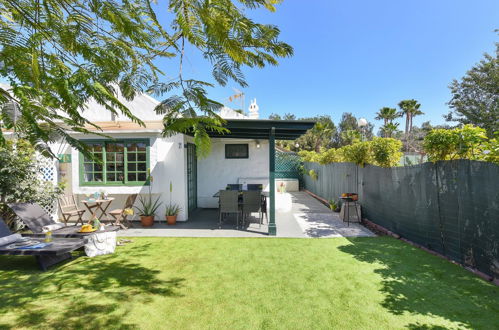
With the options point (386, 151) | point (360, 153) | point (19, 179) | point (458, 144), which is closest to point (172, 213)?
point (19, 179)

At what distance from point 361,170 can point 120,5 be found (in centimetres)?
807

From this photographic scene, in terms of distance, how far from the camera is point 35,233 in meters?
5.87

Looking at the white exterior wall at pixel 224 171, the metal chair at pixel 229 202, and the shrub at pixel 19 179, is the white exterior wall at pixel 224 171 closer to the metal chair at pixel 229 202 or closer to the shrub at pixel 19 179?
the metal chair at pixel 229 202

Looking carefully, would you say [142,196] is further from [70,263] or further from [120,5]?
[120,5]

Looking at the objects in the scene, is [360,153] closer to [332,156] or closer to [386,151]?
[386,151]

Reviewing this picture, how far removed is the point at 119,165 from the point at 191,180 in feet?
8.60

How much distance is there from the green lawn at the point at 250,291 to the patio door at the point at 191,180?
398cm

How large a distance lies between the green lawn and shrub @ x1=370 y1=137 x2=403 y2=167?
2275 millimetres

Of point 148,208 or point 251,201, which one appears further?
point 148,208

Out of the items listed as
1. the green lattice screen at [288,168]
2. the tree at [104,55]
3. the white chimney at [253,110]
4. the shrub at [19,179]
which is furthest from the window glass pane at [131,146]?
the green lattice screen at [288,168]

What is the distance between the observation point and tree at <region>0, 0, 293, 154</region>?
1.46 metres

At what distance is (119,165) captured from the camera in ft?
27.1

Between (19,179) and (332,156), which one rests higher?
(332,156)

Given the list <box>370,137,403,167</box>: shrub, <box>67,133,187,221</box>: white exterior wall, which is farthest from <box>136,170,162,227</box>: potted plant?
<box>370,137,403,167</box>: shrub
